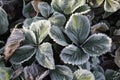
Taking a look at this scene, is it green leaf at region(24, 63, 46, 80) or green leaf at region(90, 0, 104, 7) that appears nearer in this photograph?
green leaf at region(24, 63, 46, 80)

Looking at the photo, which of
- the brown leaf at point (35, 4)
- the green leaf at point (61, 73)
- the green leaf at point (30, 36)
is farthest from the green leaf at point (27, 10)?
the green leaf at point (61, 73)

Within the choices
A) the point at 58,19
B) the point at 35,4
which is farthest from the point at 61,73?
the point at 35,4

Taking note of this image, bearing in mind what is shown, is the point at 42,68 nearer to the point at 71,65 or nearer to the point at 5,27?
the point at 71,65

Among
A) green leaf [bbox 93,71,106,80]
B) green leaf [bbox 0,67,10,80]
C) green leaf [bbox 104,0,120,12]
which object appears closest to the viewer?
green leaf [bbox 0,67,10,80]

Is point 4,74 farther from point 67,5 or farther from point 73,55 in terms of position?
A: point 67,5

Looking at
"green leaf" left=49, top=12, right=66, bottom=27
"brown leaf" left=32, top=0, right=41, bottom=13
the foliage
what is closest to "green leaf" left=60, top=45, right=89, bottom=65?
the foliage

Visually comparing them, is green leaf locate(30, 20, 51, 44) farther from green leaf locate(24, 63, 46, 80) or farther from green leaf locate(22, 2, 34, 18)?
green leaf locate(22, 2, 34, 18)
